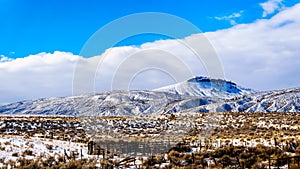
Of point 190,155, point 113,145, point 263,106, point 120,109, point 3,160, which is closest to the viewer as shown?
point 3,160

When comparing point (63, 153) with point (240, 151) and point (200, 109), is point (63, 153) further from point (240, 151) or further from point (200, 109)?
point (200, 109)

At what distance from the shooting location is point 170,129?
43.3m

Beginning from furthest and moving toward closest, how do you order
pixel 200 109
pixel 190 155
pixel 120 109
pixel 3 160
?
pixel 120 109 < pixel 200 109 < pixel 190 155 < pixel 3 160

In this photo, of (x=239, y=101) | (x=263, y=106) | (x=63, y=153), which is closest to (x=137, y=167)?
(x=63, y=153)

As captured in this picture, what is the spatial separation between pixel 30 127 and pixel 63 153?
21588 mm

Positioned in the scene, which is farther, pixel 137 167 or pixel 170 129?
pixel 170 129

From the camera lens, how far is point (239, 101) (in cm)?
11750

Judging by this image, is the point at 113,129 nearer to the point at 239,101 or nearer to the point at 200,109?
the point at 200,109

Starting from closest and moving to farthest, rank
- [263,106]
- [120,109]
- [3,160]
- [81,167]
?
[81,167] < [3,160] < [263,106] < [120,109]

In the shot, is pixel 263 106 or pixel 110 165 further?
pixel 263 106

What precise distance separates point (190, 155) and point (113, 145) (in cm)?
Answer: 691

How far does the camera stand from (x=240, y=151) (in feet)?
72.3

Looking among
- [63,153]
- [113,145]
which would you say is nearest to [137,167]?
[63,153]

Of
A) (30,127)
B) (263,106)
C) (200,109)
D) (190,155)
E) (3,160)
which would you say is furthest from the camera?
(200,109)
